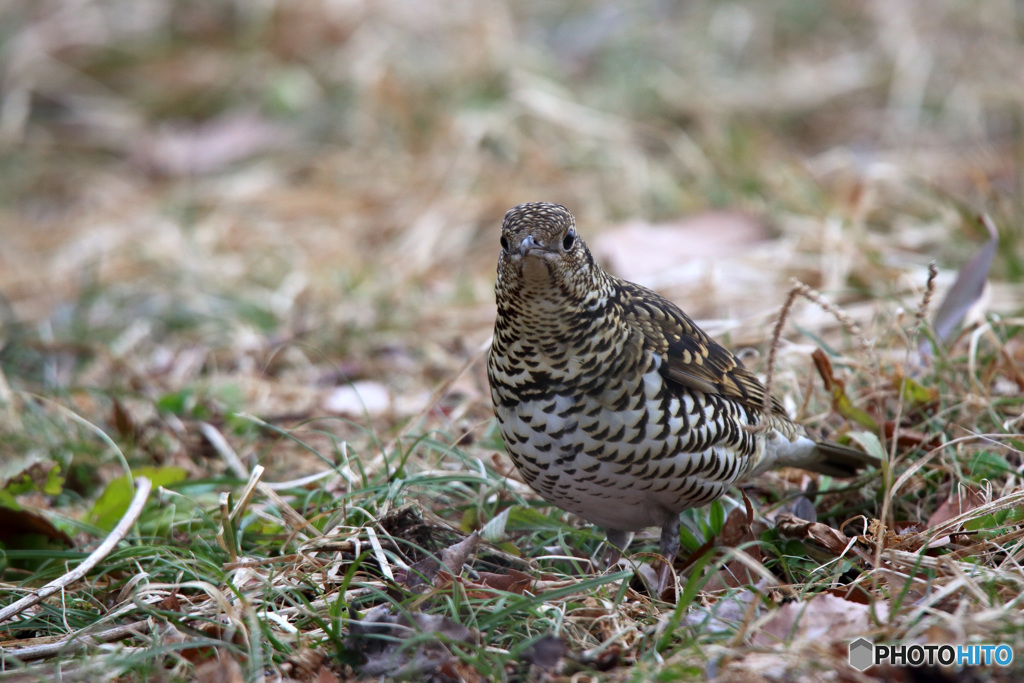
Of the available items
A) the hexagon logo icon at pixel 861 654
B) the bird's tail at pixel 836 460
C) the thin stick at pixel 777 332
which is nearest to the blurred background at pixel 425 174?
the bird's tail at pixel 836 460

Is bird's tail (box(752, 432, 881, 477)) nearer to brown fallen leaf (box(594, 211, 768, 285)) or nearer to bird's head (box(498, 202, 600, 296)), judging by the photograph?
bird's head (box(498, 202, 600, 296))

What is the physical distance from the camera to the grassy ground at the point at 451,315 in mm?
2428

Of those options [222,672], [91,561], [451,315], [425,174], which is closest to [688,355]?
[222,672]

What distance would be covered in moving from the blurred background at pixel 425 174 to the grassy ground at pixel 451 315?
0.03 m

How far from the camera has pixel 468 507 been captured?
3.17 meters

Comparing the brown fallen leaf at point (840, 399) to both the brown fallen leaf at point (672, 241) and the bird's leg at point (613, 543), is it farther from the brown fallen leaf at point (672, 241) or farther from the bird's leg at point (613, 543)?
the brown fallen leaf at point (672, 241)

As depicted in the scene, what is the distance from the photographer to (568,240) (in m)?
2.54

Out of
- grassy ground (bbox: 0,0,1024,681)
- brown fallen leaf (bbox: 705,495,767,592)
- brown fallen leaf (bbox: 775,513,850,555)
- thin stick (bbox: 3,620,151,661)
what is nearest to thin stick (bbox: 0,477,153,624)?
grassy ground (bbox: 0,0,1024,681)

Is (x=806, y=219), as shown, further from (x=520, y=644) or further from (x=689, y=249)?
(x=520, y=644)

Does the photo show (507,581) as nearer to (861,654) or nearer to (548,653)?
(548,653)

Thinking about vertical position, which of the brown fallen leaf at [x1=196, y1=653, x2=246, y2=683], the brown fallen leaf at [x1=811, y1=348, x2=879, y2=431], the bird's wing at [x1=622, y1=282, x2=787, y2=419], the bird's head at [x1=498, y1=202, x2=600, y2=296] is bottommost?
the brown fallen leaf at [x1=196, y1=653, x2=246, y2=683]

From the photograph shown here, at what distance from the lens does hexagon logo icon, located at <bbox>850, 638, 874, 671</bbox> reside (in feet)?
6.84

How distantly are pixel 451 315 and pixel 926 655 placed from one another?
3.30 m

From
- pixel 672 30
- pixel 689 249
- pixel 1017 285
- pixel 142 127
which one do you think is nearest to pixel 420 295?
pixel 689 249
